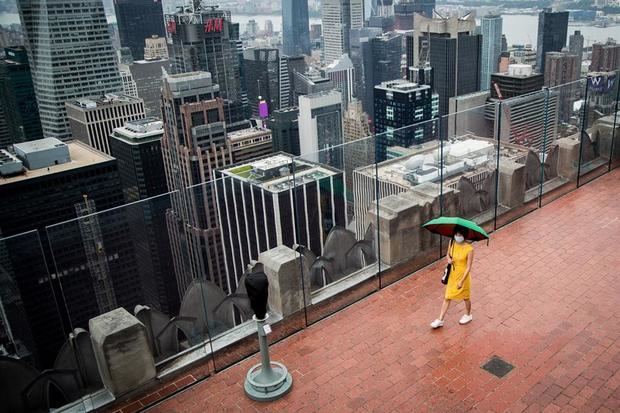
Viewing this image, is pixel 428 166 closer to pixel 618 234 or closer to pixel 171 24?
pixel 618 234

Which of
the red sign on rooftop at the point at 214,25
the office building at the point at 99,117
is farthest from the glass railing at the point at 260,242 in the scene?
the red sign on rooftop at the point at 214,25

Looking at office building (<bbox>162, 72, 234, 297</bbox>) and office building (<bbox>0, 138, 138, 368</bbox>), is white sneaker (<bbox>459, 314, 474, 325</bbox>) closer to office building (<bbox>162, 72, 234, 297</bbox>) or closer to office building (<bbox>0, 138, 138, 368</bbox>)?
office building (<bbox>0, 138, 138, 368</bbox>)

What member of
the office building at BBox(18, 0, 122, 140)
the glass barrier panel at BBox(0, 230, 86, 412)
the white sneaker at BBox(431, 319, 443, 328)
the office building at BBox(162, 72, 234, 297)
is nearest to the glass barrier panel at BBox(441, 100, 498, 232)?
the white sneaker at BBox(431, 319, 443, 328)

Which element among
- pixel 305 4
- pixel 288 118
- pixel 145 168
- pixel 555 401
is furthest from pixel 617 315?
pixel 305 4

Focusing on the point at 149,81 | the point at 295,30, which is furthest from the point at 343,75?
the point at 149,81

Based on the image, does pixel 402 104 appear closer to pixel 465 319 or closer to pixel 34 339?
pixel 465 319

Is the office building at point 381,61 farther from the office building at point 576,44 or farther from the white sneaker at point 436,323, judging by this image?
the white sneaker at point 436,323
